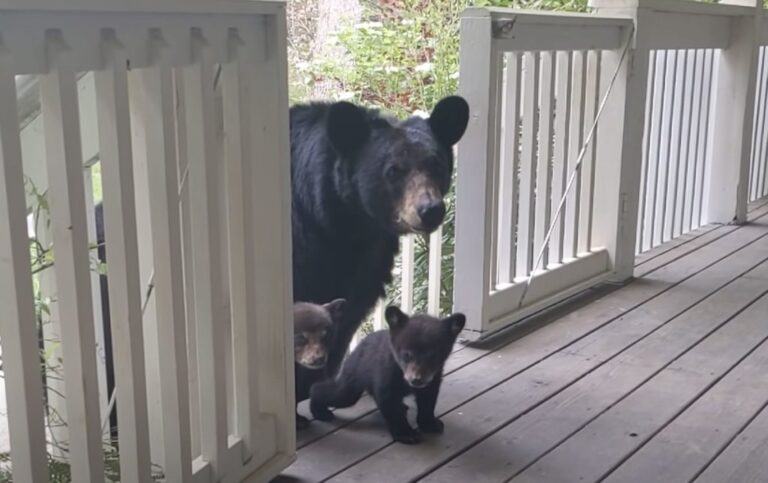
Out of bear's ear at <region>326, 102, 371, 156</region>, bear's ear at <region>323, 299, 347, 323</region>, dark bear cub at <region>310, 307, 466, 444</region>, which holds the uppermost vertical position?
bear's ear at <region>326, 102, 371, 156</region>

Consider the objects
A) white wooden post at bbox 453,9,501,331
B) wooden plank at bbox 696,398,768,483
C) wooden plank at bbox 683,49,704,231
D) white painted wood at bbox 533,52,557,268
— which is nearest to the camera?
wooden plank at bbox 696,398,768,483

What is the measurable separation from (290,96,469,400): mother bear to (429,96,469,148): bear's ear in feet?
0.24

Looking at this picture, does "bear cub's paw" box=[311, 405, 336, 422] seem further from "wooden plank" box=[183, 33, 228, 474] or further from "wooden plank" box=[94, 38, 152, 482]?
"wooden plank" box=[94, 38, 152, 482]

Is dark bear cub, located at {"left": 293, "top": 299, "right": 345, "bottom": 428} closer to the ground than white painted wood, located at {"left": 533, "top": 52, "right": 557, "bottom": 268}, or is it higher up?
closer to the ground

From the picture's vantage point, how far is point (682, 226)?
516cm

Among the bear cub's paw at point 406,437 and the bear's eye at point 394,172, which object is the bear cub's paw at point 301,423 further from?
the bear's eye at point 394,172

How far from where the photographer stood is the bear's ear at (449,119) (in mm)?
2738

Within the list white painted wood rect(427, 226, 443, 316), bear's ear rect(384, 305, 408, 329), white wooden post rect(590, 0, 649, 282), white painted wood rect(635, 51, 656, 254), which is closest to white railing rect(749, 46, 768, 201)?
white painted wood rect(635, 51, 656, 254)

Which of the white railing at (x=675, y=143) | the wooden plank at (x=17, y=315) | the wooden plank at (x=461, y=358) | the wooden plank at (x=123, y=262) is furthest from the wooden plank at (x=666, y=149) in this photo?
the wooden plank at (x=17, y=315)

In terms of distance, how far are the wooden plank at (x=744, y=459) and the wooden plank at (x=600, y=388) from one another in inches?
9.3

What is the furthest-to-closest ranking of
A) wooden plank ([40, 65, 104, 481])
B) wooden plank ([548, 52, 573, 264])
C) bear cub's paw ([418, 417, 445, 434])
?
wooden plank ([548, 52, 573, 264]), bear cub's paw ([418, 417, 445, 434]), wooden plank ([40, 65, 104, 481])

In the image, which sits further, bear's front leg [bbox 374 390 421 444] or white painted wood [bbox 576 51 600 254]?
white painted wood [bbox 576 51 600 254]

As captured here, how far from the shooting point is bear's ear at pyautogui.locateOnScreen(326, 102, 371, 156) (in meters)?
2.50

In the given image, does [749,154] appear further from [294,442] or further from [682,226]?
[294,442]
